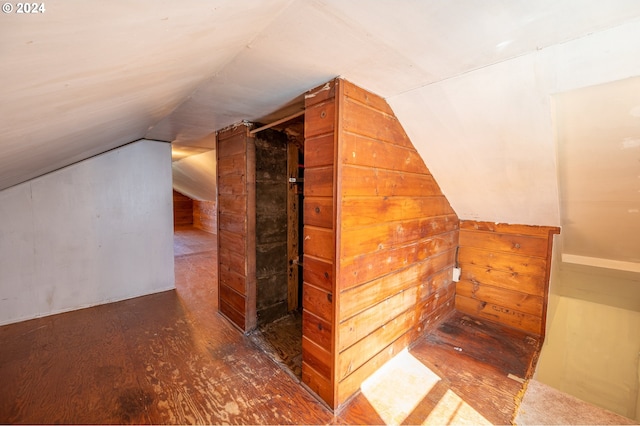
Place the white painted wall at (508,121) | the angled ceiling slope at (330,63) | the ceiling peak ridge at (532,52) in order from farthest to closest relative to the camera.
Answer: the white painted wall at (508,121)
the ceiling peak ridge at (532,52)
the angled ceiling slope at (330,63)

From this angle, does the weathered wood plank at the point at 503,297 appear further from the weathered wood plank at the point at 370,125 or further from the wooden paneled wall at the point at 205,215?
the wooden paneled wall at the point at 205,215

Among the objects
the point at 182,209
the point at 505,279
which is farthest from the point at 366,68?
the point at 182,209

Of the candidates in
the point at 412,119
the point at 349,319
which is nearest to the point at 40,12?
the point at 349,319

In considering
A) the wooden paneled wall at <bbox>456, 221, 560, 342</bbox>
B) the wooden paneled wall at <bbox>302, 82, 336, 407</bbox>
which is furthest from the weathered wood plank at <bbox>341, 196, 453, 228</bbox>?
the wooden paneled wall at <bbox>456, 221, 560, 342</bbox>

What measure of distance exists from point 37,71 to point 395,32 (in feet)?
3.80

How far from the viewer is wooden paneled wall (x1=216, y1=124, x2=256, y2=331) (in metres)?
2.26

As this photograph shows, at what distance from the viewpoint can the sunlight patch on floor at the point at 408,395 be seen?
143cm

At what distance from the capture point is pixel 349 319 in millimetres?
1502

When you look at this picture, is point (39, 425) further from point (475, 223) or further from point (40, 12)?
point (475, 223)

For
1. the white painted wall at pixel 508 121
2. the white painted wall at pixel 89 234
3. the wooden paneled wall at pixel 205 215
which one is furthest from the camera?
the wooden paneled wall at pixel 205 215

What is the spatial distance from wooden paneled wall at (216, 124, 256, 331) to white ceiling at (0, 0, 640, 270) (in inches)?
15.7

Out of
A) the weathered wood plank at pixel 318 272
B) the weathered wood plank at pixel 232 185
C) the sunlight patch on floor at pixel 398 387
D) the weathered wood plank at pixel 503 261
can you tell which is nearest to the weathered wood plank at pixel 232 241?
the weathered wood plank at pixel 232 185

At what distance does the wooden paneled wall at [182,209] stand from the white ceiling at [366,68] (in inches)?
297

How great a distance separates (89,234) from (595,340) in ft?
19.4
